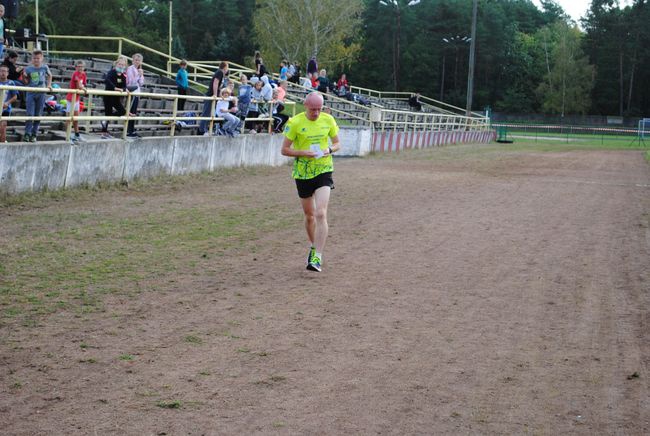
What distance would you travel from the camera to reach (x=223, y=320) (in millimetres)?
7094

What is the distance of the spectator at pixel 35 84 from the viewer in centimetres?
1431

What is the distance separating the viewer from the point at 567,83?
100 metres

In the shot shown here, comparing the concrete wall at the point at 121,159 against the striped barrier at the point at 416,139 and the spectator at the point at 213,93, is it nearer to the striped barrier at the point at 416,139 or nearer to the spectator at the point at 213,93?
the spectator at the point at 213,93

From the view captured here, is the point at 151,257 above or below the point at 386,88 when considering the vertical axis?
below

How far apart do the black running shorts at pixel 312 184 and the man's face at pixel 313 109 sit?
610 mm

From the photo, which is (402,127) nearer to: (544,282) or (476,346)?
(544,282)

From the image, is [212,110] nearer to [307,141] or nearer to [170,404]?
[307,141]

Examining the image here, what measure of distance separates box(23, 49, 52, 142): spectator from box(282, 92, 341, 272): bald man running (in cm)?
631

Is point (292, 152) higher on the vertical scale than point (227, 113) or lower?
lower

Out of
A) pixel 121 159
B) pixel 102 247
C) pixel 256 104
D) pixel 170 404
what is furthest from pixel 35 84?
pixel 170 404

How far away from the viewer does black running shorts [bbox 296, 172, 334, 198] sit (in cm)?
949

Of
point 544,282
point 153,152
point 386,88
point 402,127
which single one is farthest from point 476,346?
point 386,88

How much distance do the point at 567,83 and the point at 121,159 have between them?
3550 inches

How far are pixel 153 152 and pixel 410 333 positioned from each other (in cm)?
1133
